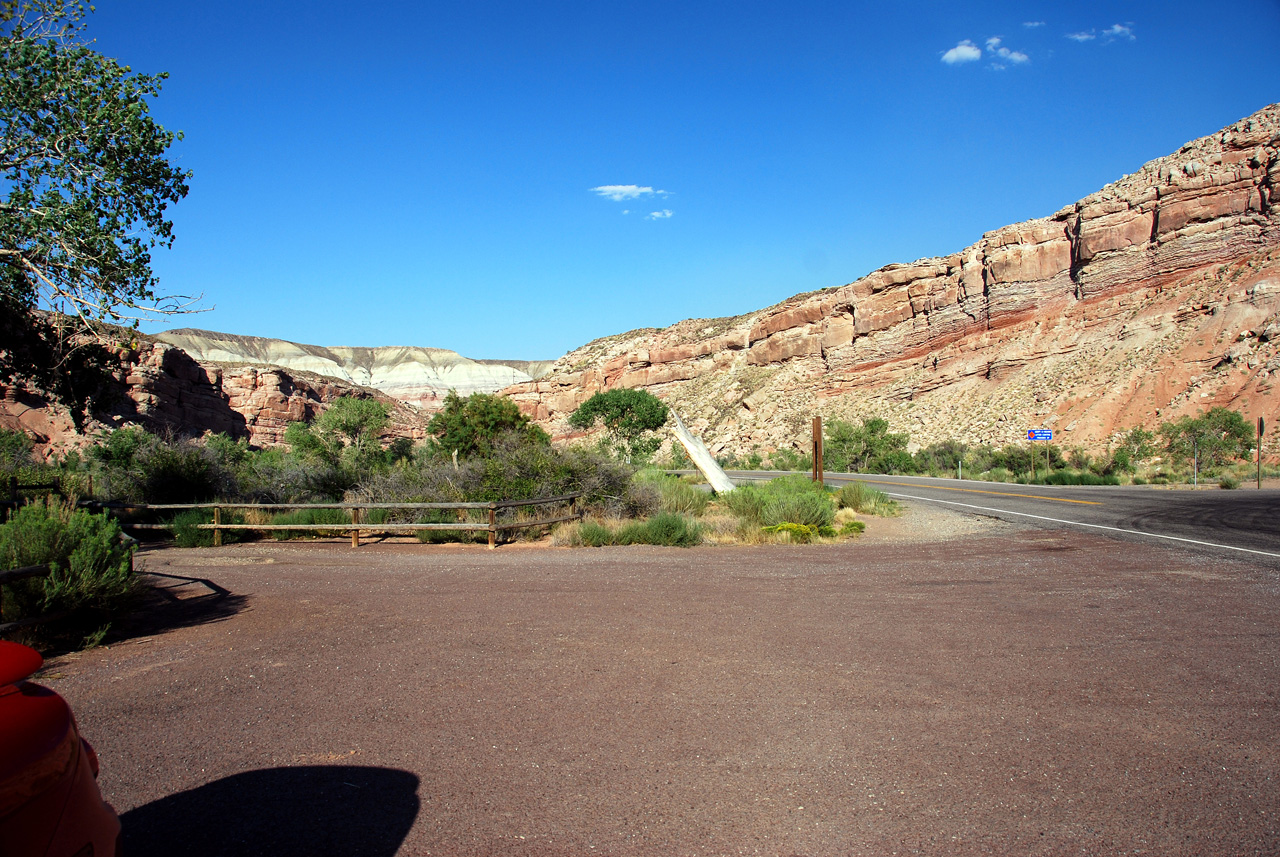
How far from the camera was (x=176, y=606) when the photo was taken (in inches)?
314

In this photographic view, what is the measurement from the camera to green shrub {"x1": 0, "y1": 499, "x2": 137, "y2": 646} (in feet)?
20.5

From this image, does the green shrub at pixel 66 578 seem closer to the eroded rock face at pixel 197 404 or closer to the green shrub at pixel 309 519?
the green shrub at pixel 309 519

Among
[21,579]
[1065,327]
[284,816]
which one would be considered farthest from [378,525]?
[1065,327]

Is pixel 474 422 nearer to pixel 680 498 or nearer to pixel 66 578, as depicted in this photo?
pixel 680 498

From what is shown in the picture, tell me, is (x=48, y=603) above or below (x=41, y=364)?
below

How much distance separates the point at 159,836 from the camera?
3168 millimetres

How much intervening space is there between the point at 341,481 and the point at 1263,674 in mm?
19643

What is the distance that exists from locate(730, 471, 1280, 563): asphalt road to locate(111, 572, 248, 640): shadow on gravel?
1355 cm

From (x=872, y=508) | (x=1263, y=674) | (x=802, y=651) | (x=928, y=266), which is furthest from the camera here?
(x=928, y=266)

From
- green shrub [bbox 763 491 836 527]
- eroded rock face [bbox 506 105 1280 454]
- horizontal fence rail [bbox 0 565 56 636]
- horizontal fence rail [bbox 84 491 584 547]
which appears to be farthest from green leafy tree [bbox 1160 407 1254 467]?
horizontal fence rail [bbox 0 565 56 636]

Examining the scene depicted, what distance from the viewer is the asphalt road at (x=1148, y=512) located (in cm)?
1286

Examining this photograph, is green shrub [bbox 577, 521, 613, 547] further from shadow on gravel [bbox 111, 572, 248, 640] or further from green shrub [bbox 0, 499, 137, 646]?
green shrub [bbox 0, 499, 137, 646]

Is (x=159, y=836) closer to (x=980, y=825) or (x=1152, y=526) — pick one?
(x=980, y=825)

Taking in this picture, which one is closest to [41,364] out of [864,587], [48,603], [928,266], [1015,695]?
[48,603]
